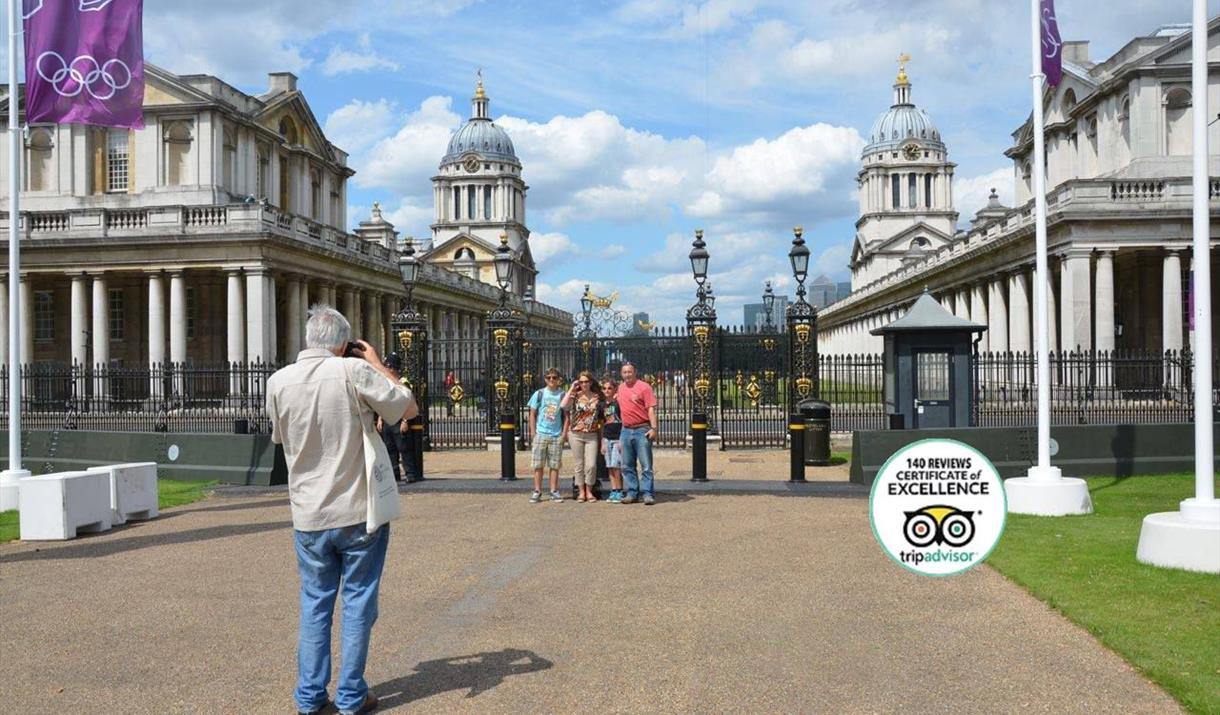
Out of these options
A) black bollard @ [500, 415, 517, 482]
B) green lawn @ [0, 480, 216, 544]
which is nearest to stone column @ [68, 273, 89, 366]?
green lawn @ [0, 480, 216, 544]

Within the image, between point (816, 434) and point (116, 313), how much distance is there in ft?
120

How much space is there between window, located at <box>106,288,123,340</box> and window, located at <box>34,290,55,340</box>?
8.37 ft

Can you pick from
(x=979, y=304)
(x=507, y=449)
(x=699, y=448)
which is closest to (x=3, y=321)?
(x=507, y=449)

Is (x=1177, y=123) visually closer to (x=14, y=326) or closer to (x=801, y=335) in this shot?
(x=801, y=335)

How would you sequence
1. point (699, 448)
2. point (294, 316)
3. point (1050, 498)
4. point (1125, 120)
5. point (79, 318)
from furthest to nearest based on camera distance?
point (1125, 120), point (294, 316), point (79, 318), point (699, 448), point (1050, 498)

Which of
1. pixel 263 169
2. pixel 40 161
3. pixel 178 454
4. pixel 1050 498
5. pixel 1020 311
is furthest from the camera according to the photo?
pixel 263 169

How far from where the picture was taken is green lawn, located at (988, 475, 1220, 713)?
19.3 ft

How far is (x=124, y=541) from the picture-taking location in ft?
36.3

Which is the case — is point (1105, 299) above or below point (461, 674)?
above

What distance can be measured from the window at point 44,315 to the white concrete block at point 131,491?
37249 mm

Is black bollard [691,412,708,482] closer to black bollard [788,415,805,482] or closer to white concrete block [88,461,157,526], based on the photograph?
black bollard [788,415,805,482]

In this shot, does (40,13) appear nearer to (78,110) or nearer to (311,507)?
(78,110)

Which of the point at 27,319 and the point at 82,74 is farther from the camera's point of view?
the point at 27,319

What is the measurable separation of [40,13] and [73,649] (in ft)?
35.0
